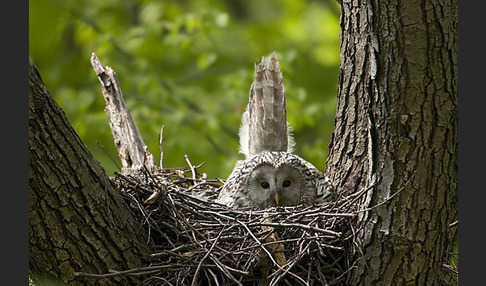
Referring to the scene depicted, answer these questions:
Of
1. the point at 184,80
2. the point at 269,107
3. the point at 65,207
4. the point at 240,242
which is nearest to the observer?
the point at 65,207

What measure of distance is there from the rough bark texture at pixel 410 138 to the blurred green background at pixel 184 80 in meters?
3.76

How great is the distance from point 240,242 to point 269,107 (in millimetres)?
1881

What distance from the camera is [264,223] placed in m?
3.44

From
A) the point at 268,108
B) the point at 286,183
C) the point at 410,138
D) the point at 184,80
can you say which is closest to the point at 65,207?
the point at 410,138

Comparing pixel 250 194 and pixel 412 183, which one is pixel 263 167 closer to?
pixel 250 194

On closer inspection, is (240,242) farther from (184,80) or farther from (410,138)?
(184,80)

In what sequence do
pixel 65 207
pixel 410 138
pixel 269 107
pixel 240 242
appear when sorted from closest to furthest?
1. pixel 65 207
2. pixel 410 138
3. pixel 240 242
4. pixel 269 107

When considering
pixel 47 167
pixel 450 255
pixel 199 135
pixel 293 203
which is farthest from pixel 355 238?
pixel 199 135

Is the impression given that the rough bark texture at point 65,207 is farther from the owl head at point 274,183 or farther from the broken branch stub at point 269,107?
the broken branch stub at point 269,107

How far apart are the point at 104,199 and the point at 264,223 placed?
2.98 feet

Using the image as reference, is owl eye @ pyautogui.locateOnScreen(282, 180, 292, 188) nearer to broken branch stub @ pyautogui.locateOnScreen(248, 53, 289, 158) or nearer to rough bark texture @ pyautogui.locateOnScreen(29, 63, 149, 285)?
broken branch stub @ pyautogui.locateOnScreen(248, 53, 289, 158)

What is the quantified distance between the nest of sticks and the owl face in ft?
2.55

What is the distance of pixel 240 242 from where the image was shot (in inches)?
140

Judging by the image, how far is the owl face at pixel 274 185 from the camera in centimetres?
458
